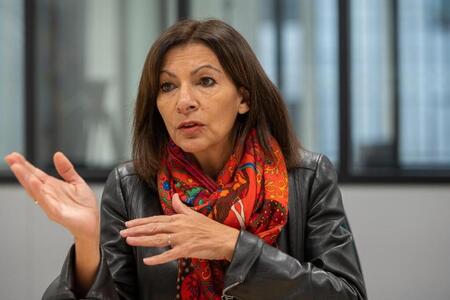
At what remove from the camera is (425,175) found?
4.16 metres

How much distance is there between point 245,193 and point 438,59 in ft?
9.90

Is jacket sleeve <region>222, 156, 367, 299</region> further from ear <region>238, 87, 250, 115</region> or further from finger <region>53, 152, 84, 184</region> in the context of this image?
finger <region>53, 152, 84, 184</region>

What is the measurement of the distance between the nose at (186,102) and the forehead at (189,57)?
0.06 meters

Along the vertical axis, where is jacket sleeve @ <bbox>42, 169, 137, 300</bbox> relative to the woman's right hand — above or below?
below

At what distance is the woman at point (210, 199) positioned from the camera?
1.45 metres

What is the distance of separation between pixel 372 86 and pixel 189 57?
2.86 m

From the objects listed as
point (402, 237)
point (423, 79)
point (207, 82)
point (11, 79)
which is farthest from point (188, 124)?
point (11, 79)

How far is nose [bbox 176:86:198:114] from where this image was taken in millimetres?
1623

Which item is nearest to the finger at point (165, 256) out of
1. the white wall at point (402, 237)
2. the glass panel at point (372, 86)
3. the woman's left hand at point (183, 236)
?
the woman's left hand at point (183, 236)

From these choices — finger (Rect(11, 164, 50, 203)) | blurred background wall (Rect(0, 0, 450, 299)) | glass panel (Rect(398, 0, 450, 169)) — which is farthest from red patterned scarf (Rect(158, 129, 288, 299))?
glass panel (Rect(398, 0, 450, 169))

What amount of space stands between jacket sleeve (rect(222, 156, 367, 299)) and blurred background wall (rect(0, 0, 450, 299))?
8.17 ft

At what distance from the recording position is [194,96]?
5.39 feet

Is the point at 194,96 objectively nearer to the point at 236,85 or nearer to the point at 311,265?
the point at 236,85

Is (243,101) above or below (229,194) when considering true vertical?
above
